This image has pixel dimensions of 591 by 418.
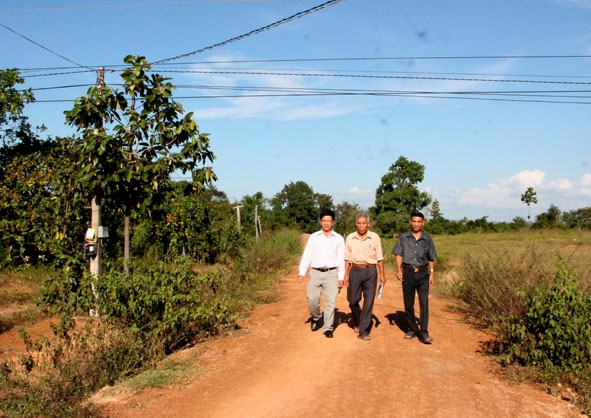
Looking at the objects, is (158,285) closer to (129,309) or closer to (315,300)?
(129,309)

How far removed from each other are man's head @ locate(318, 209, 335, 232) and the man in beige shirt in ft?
1.22

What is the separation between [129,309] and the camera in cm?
648

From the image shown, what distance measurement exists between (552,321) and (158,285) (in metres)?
4.62

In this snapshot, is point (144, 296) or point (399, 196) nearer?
point (144, 296)

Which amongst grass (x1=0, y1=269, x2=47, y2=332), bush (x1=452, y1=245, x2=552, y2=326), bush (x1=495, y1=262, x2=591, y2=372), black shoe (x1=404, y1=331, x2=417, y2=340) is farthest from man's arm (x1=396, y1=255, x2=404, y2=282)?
grass (x1=0, y1=269, x2=47, y2=332)

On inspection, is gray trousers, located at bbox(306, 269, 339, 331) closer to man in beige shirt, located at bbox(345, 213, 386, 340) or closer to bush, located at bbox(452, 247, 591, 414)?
man in beige shirt, located at bbox(345, 213, 386, 340)

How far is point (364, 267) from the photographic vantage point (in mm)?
7742

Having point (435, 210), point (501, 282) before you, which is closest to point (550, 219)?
point (435, 210)

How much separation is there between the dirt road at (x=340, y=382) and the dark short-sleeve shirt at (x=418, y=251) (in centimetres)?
114

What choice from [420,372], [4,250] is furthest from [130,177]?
[4,250]

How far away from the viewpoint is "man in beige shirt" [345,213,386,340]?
25.0 feet

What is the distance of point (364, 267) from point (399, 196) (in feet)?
151

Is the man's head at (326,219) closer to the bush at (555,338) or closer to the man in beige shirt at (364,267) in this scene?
the man in beige shirt at (364,267)

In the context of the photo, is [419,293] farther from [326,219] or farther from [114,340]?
[114,340]
